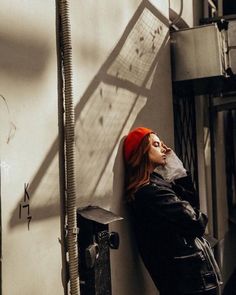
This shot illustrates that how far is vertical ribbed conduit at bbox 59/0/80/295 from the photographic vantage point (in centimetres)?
239

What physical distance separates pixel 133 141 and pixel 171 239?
0.82 meters

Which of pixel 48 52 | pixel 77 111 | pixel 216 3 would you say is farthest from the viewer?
pixel 216 3

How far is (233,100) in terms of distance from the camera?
6617 mm

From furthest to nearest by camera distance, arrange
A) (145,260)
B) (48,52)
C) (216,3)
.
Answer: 1. (216,3)
2. (145,260)
3. (48,52)

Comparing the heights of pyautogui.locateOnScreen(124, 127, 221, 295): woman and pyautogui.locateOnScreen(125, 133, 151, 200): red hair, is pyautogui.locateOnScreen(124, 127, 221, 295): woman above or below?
below

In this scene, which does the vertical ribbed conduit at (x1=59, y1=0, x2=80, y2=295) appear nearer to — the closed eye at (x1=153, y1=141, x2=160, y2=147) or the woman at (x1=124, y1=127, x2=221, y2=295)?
the woman at (x1=124, y1=127, x2=221, y2=295)

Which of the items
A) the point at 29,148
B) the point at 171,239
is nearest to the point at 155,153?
the point at 171,239

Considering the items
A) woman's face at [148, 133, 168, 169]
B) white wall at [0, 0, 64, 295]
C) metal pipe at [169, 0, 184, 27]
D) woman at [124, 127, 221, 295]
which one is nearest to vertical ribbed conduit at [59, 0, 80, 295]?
white wall at [0, 0, 64, 295]

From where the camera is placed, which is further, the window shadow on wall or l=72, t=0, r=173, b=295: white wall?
Result: l=72, t=0, r=173, b=295: white wall

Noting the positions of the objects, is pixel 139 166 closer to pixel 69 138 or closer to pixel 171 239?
pixel 171 239

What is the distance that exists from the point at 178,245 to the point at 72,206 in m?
1.17

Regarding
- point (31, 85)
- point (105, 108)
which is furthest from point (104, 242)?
point (31, 85)

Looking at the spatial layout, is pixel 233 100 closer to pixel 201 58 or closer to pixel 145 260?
pixel 201 58

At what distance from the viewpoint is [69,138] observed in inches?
→ 95.0
